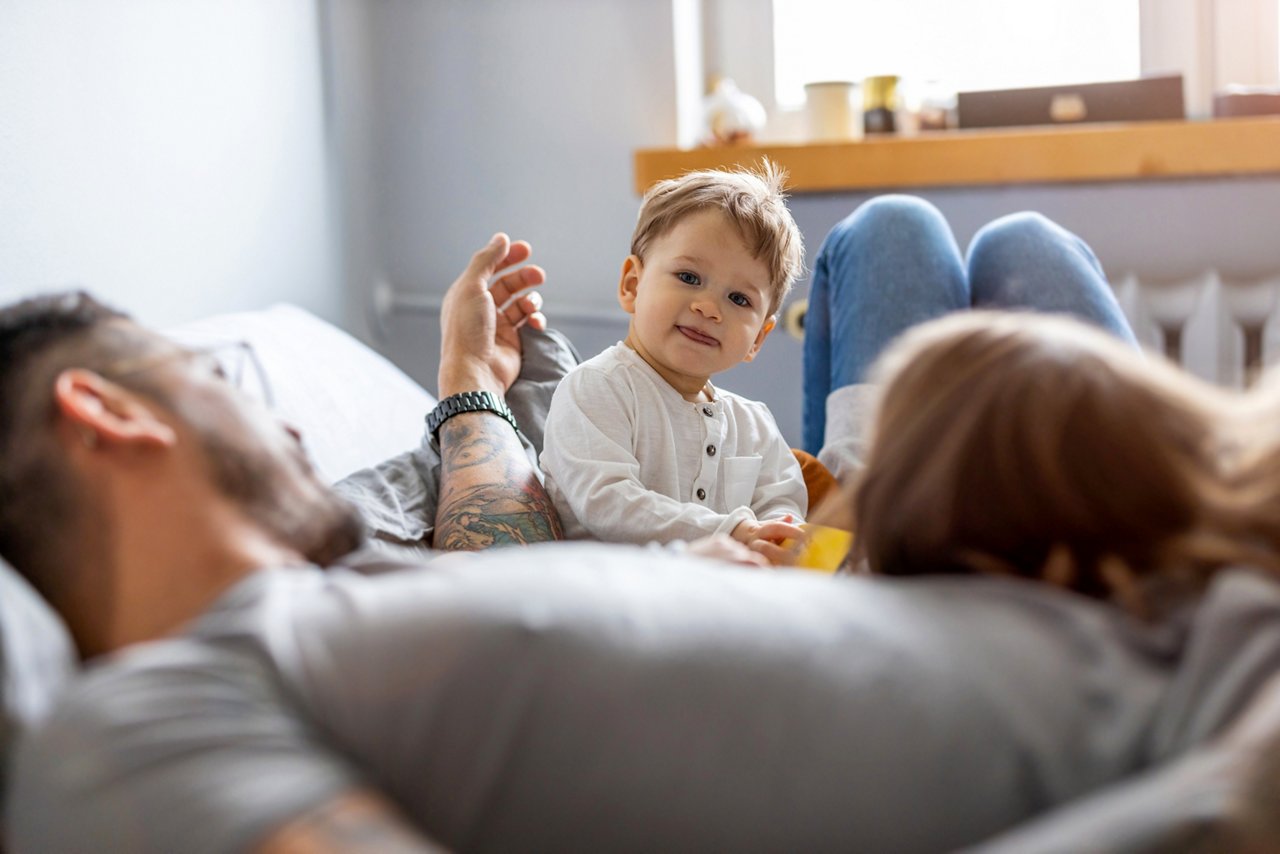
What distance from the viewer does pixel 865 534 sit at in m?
0.68

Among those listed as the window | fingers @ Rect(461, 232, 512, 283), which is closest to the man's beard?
fingers @ Rect(461, 232, 512, 283)

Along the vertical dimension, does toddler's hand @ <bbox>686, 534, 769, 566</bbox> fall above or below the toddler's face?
below

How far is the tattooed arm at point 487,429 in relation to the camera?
1.27 m

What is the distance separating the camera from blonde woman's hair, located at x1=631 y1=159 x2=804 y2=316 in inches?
57.0

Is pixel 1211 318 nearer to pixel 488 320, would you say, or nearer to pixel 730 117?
pixel 730 117

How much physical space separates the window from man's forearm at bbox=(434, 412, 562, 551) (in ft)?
4.77

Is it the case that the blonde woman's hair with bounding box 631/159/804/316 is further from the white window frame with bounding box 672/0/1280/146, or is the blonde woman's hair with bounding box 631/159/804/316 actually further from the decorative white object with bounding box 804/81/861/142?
the white window frame with bounding box 672/0/1280/146

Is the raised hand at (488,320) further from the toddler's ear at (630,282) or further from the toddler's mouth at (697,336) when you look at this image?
the toddler's mouth at (697,336)

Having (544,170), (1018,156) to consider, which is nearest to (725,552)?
(1018,156)

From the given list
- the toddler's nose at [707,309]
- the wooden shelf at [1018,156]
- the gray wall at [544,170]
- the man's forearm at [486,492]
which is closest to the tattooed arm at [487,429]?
the man's forearm at [486,492]

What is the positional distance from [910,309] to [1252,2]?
1.40 meters

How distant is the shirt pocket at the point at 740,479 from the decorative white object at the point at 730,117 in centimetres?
112

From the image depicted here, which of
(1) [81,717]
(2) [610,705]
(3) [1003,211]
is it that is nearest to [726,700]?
(2) [610,705]

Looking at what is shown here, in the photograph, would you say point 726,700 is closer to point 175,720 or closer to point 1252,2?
point 175,720
